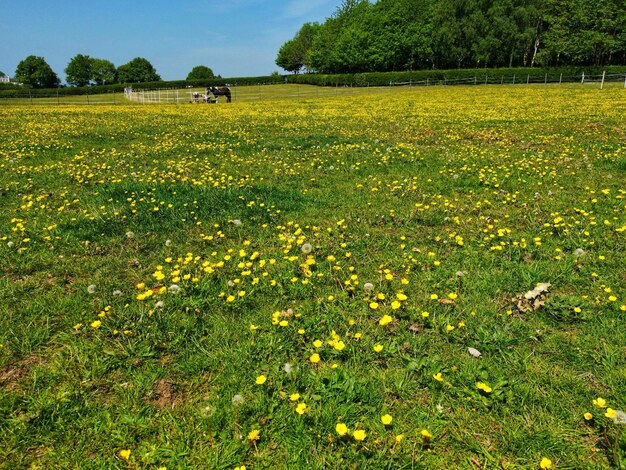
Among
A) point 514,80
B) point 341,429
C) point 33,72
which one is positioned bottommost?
point 341,429

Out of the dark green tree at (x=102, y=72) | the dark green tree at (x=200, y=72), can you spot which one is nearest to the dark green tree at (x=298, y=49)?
the dark green tree at (x=200, y=72)

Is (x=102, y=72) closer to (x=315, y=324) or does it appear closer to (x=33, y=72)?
(x=33, y=72)

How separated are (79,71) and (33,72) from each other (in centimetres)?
1701

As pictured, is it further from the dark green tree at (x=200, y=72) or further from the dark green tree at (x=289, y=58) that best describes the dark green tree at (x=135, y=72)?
the dark green tree at (x=289, y=58)

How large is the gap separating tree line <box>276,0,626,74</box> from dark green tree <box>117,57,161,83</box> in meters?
67.6

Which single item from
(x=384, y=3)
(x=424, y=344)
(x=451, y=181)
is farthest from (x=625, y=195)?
(x=384, y=3)

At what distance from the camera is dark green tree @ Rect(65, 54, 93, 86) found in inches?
5507

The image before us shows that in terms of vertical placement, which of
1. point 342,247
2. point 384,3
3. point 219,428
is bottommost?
point 219,428

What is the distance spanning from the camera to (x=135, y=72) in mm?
136625

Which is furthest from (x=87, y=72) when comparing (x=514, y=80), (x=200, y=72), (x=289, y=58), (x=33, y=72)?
(x=514, y=80)

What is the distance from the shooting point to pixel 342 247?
16.5ft

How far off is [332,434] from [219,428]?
2.50 feet

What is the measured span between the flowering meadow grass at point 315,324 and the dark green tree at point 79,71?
16537 centimetres

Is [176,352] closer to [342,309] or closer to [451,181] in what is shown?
[342,309]
